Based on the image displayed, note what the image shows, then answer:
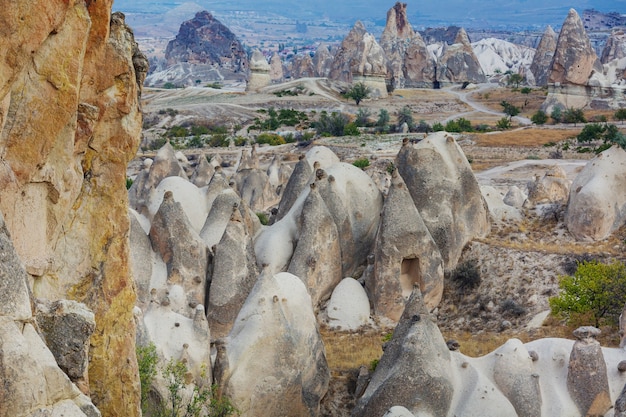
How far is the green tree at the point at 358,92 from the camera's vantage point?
3376 inches

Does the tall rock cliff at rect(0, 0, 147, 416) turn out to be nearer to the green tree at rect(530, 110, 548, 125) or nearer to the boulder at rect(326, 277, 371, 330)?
the boulder at rect(326, 277, 371, 330)

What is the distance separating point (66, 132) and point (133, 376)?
3.00 meters

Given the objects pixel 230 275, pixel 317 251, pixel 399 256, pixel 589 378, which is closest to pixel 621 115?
pixel 399 256

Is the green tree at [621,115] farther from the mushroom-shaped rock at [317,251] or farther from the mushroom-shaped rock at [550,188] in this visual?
the mushroom-shaped rock at [317,251]

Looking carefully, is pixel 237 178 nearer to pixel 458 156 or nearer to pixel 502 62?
pixel 458 156

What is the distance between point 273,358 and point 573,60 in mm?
64828

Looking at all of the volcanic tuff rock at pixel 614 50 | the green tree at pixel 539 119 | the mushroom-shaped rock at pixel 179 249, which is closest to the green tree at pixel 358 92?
the green tree at pixel 539 119

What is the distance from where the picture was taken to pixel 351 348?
19.1 metres

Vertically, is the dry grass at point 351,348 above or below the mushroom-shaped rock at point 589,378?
below

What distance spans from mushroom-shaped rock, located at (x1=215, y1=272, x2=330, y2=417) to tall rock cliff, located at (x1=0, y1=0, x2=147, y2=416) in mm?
5320

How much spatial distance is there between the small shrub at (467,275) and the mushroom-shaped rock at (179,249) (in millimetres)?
6545

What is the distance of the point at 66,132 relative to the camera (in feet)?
28.0

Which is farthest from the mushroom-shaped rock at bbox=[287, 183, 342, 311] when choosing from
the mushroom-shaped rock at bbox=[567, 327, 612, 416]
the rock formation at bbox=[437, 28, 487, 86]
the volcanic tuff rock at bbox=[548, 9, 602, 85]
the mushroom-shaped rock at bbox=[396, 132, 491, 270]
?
the rock formation at bbox=[437, 28, 487, 86]

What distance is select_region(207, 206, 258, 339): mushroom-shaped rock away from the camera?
19.7 m
